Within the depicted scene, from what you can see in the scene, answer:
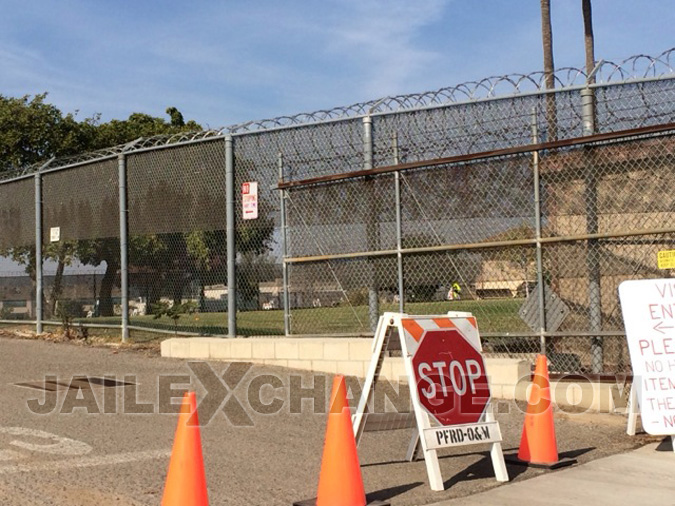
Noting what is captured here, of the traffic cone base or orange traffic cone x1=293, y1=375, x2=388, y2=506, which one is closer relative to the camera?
orange traffic cone x1=293, y1=375, x2=388, y2=506

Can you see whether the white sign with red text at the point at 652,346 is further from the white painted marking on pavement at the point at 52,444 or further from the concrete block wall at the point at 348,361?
the white painted marking on pavement at the point at 52,444

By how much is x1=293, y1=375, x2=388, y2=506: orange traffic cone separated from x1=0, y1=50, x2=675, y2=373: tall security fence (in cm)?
444

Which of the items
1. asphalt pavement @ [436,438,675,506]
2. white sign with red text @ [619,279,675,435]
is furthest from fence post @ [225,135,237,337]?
asphalt pavement @ [436,438,675,506]

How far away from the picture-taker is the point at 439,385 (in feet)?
20.9

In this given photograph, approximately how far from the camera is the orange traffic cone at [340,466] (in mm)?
5359

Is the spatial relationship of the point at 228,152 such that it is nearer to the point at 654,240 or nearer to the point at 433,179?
the point at 433,179

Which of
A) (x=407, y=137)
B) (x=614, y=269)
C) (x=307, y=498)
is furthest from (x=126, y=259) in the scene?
(x=307, y=498)

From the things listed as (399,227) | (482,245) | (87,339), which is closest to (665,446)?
(482,245)

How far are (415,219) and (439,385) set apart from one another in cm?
418

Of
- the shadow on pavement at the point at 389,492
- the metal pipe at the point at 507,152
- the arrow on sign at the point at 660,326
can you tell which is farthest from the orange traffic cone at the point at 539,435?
the metal pipe at the point at 507,152

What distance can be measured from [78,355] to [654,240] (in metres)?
8.52

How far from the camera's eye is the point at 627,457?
7254 mm

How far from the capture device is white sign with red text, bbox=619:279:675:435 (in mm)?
7574

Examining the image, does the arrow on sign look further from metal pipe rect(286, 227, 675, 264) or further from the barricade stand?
the barricade stand
